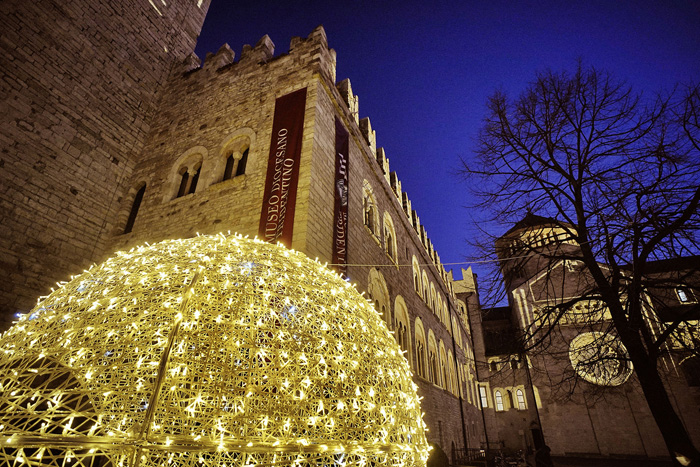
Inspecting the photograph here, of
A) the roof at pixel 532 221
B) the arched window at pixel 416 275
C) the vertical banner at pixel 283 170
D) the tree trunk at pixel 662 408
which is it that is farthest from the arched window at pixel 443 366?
the vertical banner at pixel 283 170

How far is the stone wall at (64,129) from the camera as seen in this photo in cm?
703

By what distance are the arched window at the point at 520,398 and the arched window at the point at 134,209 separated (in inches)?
1036

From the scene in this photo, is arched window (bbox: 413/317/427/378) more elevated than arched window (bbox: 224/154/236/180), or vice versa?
arched window (bbox: 224/154/236/180)

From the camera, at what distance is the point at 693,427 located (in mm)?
17062

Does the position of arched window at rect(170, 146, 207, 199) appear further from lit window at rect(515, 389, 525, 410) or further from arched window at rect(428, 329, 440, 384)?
lit window at rect(515, 389, 525, 410)

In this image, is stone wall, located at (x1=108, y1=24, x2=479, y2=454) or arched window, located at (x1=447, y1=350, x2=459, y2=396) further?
arched window, located at (x1=447, y1=350, x2=459, y2=396)

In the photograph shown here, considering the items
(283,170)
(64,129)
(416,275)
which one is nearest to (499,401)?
(416,275)

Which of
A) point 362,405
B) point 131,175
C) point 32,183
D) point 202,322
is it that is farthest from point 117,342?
point 131,175

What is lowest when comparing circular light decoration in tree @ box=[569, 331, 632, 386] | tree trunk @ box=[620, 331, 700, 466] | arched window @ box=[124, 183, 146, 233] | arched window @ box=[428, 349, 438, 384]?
tree trunk @ box=[620, 331, 700, 466]

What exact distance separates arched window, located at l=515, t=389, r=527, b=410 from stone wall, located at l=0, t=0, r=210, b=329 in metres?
26.6

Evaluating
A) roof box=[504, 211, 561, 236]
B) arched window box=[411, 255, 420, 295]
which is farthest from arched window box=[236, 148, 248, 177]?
arched window box=[411, 255, 420, 295]

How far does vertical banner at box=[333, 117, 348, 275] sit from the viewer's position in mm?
6605

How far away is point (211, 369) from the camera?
2.02m

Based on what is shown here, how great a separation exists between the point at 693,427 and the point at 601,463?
553 cm
